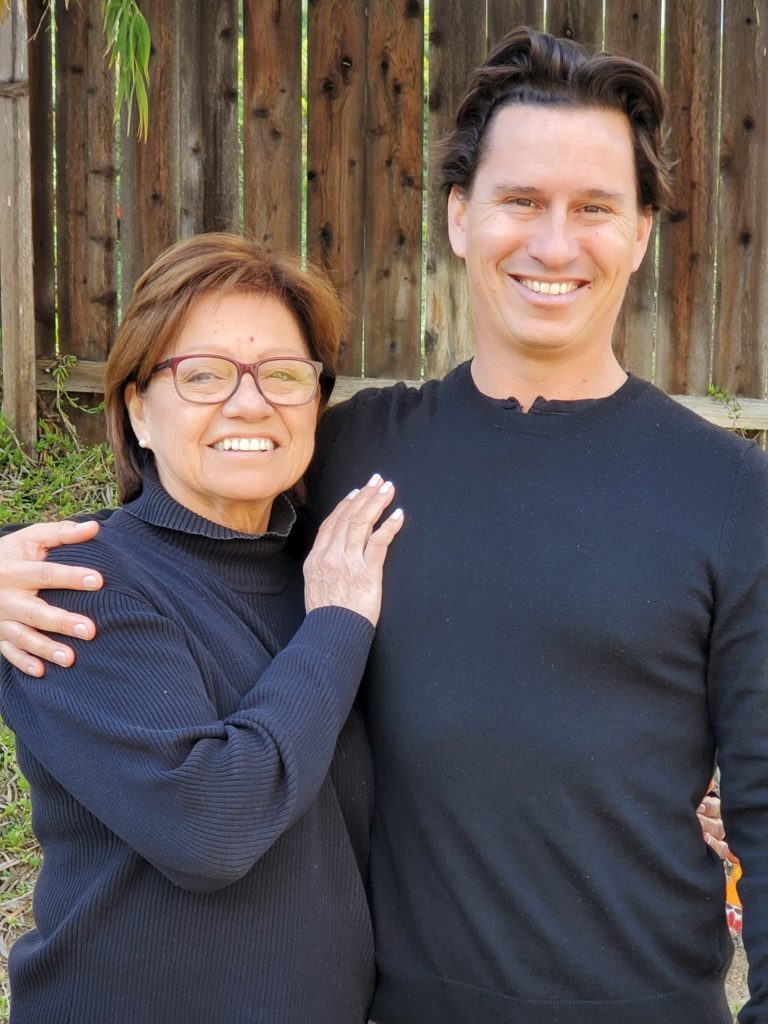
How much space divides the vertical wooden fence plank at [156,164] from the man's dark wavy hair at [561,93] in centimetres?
270

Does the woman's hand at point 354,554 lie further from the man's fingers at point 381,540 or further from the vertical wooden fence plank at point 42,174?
the vertical wooden fence plank at point 42,174

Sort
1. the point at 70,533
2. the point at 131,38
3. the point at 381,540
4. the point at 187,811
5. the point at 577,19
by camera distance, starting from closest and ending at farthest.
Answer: the point at 187,811 < the point at 70,533 < the point at 381,540 < the point at 131,38 < the point at 577,19

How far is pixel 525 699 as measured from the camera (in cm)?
179

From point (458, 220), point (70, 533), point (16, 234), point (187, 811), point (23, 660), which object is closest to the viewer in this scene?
point (187, 811)

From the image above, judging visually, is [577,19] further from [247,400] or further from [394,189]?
[247,400]

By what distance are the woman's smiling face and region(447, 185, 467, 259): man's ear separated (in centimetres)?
32

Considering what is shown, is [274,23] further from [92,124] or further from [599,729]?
[599,729]

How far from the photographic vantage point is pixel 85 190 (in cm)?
462

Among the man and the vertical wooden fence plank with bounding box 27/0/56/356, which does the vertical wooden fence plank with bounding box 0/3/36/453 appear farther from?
the man

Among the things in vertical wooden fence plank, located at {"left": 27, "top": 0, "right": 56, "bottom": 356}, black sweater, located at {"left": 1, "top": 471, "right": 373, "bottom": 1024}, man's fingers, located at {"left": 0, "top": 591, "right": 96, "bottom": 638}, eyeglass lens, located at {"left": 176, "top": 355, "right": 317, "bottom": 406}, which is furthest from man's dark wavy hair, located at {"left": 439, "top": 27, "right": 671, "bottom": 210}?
vertical wooden fence plank, located at {"left": 27, "top": 0, "right": 56, "bottom": 356}

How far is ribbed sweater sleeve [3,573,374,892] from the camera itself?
5.24 ft

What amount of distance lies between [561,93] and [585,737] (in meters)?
0.99

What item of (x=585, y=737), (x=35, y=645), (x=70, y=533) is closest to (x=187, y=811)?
(x=35, y=645)

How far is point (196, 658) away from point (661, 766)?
2.31 ft
